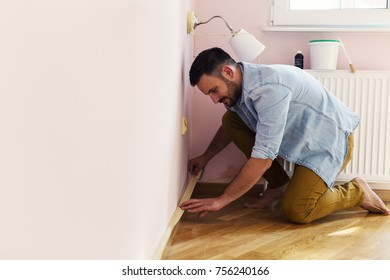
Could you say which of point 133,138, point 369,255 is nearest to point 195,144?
point 369,255

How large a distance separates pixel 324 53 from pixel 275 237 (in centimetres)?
103

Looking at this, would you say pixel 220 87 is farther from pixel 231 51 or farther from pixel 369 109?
pixel 369 109

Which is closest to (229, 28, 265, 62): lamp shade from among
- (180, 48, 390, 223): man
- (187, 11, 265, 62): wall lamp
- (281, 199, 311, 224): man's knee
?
(187, 11, 265, 62): wall lamp

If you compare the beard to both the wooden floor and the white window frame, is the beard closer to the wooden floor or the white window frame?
the wooden floor

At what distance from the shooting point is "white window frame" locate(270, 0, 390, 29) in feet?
8.15

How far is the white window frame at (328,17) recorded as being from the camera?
2.48 m

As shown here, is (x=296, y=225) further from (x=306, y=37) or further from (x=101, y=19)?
(x=101, y=19)

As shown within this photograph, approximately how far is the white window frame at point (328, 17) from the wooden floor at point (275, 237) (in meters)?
0.96

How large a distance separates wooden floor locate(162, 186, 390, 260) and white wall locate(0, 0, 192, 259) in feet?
1.20

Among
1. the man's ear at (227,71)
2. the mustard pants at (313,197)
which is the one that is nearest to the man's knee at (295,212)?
the mustard pants at (313,197)

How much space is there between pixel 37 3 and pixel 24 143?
16 cm

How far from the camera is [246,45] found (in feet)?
7.33

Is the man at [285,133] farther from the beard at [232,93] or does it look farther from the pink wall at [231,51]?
the pink wall at [231,51]

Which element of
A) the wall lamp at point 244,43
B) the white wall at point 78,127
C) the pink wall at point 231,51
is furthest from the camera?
the pink wall at point 231,51
